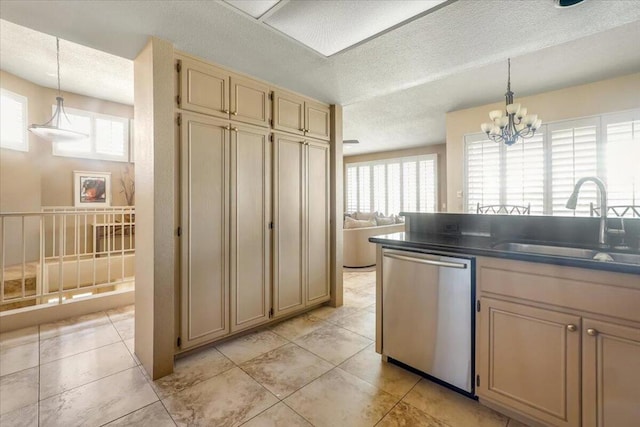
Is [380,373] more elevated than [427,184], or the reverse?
[427,184]

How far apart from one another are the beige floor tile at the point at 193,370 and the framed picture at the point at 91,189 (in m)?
4.64

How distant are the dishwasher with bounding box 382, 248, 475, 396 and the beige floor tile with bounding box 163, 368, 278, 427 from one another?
38.5 inches

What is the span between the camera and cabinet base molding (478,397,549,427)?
152 cm

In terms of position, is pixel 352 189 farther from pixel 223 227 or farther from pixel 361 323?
pixel 223 227

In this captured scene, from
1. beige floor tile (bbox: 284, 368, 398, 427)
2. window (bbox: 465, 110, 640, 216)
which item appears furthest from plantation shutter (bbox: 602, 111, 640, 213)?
beige floor tile (bbox: 284, 368, 398, 427)

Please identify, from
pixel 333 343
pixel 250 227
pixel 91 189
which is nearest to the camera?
pixel 333 343

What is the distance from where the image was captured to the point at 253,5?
1680 mm

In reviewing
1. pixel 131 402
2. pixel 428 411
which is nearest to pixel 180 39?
pixel 131 402

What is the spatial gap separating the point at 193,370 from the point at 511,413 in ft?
6.96

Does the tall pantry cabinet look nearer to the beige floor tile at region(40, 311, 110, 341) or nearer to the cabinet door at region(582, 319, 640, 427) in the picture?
the beige floor tile at region(40, 311, 110, 341)

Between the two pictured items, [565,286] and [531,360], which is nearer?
[565,286]

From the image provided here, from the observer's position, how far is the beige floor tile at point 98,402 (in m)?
1.61

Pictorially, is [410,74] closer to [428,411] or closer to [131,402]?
[428,411]

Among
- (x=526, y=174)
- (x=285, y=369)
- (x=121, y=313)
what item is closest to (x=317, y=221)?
(x=285, y=369)
